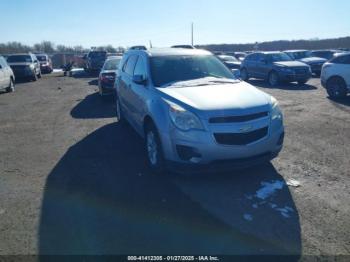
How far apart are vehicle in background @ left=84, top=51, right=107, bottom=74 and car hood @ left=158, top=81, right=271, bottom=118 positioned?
2266cm

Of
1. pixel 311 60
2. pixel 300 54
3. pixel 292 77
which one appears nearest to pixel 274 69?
pixel 292 77

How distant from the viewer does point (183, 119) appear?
14.8 ft

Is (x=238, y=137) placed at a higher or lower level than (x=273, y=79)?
higher

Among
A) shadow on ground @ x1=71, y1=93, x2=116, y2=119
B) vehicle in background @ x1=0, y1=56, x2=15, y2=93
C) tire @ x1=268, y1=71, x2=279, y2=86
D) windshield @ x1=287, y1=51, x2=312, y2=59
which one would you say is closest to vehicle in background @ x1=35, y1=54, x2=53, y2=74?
vehicle in background @ x1=0, y1=56, x2=15, y2=93

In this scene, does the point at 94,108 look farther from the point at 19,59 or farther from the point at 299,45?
the point at 299,45

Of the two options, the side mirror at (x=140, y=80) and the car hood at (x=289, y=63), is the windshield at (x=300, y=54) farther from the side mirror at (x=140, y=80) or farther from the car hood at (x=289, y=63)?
the side mirror at (x=140, y=80)

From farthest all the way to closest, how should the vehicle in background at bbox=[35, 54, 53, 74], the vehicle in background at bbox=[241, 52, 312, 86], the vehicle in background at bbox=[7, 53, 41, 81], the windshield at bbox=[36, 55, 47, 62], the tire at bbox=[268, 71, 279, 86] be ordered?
1. the windshield at bbox=[36, 55, 47, 62]
2. the vehicle in background at bbox=[35, 54, 53, 74]
3. the vehicle in background at bbox=[7, 53, 41, 81]
4. the tire at bbox=[268, 71, 279, 86]
5. the vehicle in background at bbox=[241, 52, 312, 86]

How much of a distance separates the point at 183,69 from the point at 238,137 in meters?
2.03

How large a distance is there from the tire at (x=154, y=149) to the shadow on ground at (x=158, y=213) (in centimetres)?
16

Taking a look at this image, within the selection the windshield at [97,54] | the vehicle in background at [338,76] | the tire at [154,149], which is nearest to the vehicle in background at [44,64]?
the windshield at [97,54]

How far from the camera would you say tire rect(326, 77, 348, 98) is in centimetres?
1170

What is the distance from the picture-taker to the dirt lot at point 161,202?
11.3 feet

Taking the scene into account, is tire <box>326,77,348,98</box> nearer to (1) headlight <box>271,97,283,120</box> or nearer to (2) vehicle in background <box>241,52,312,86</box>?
(2) vehicle in background <box>241,52,312,86</box>

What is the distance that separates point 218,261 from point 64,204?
Answer: 2.22 meters
